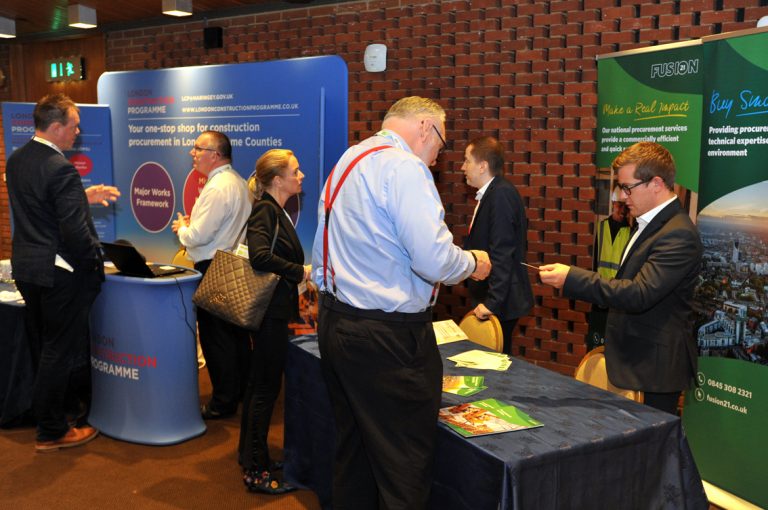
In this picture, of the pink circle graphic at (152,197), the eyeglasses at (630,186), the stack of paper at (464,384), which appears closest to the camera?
the stack of paper at (464,384)

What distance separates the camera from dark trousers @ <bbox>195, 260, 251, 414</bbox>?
3.92 m

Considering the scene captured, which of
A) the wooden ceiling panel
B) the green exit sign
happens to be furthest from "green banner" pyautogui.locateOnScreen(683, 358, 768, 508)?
the green exit sign

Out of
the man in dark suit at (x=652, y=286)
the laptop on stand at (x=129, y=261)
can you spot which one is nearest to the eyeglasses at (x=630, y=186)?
the man in dark suit at (x=652, y=286)

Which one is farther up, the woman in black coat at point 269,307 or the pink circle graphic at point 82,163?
the pink circle graphic at point 82,163

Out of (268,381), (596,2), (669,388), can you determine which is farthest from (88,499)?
(596,2)

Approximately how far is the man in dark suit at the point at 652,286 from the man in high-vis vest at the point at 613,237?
42.2 inches

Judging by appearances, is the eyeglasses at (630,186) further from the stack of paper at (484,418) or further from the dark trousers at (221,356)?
the dark trousers at (221,356)

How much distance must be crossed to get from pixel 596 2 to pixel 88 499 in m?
3.70

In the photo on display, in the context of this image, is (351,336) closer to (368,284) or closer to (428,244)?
(368,284)

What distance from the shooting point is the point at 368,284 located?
1969 millimetres

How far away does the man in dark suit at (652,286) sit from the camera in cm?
237

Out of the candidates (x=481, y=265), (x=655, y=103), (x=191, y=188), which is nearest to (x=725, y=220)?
(x=655, y=103)

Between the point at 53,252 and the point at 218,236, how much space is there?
2.81ft

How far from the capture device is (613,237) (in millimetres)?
3629
